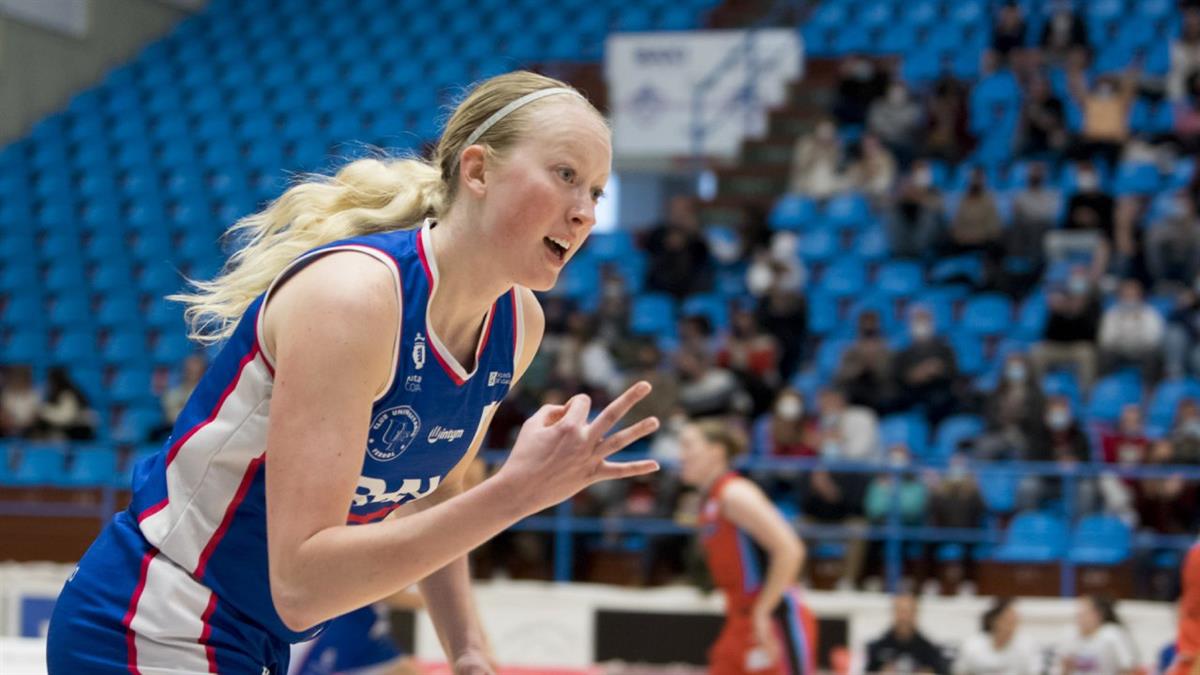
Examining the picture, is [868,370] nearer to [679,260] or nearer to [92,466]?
[679,260]

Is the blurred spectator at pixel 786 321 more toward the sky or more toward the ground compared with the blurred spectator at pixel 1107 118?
more toward the ground

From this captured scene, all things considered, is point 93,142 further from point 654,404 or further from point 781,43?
point 654,404

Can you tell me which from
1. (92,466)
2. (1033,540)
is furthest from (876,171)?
(92,466)

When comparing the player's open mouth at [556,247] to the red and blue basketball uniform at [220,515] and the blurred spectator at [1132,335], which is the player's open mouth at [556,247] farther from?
the blurred spectator at [1132,335]

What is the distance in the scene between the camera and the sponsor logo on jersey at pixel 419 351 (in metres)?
2.20

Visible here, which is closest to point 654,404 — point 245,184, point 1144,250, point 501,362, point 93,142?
point 1144,250

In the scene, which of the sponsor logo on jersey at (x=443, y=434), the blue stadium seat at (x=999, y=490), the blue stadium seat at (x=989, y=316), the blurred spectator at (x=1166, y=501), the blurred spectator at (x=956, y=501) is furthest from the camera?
the blue stadium seat at (x=989, y=316)

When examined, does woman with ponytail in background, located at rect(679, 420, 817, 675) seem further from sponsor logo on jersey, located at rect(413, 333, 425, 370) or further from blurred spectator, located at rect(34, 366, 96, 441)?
blurred spectator, located at rect(34, 366, 96, 441)

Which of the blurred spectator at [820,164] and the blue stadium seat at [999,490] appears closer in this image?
the blue stadium seat at [999,490]

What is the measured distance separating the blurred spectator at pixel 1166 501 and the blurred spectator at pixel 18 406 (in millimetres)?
8889

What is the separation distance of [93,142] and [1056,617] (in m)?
13.1

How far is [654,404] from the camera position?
36.3 feet

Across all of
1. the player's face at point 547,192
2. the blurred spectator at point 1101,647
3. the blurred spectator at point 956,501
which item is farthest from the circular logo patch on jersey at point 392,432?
the blurred spectator at point 956,501

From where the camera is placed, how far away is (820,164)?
13852 millimetres
